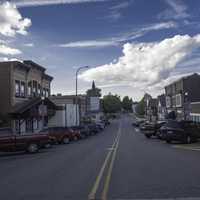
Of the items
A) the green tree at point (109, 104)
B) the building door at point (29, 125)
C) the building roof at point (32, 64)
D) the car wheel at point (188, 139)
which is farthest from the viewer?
the green tree at point (109, 104)

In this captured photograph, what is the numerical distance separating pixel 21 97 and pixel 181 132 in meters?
20.7

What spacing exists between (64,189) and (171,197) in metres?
3.03

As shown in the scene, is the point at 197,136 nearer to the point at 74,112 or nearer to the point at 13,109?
the point at 13,109

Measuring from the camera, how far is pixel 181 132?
1171 inches

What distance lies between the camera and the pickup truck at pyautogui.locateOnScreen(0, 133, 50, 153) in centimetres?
2427

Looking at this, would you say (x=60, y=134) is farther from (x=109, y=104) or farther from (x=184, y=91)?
(x=109, y=104)

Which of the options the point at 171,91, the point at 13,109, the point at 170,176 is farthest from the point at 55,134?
the point at 171,91

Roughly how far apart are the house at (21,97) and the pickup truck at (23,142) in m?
12.4

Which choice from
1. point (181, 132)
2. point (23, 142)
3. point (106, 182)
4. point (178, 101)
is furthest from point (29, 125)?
point (178, 101)

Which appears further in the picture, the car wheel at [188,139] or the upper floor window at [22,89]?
the upper floor window at [22,89]

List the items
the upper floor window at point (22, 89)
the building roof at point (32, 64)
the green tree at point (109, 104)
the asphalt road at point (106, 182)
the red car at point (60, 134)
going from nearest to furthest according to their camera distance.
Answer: the asphalt road at point (106, 182), the red car at point (60, 134), the upper floor window at point (22, 89), the building roof at point (32, 64), the green tree at point (109, 104)

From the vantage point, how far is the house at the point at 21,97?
40.4m

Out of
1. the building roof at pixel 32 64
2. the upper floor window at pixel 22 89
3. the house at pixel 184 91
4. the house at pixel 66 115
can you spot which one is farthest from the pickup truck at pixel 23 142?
the house at pixel 184 91

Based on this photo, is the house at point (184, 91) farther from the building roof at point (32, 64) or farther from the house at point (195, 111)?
the building roof at point (32, 64)
